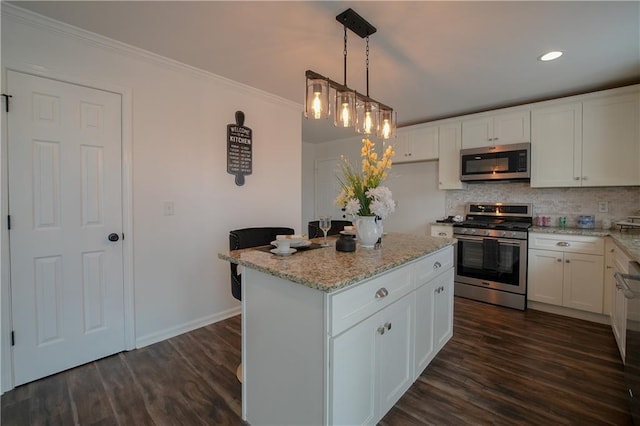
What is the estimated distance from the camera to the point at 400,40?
2.12 metres

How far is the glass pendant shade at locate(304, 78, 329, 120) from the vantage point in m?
1.80

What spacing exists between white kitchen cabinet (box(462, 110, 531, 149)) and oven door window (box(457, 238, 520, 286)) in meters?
1.24

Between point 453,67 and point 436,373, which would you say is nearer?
point 436,373

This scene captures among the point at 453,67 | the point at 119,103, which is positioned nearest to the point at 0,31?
the point at 119,103

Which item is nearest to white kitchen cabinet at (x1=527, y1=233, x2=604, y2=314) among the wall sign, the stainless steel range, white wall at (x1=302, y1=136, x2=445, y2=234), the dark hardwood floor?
the stainless steel range

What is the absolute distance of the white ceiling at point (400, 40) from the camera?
70.1 inches

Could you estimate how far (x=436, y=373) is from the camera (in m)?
2.03

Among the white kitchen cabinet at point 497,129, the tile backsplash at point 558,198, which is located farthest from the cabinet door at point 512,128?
the tile backsplash at point 558,198

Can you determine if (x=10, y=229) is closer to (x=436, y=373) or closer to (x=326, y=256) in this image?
(x=326, y=256)

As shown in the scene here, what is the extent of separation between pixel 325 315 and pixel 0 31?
2649mm

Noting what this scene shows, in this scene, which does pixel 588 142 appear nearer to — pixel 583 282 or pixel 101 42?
pixel 583 282

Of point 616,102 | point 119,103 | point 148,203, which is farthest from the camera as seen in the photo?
point 616,102

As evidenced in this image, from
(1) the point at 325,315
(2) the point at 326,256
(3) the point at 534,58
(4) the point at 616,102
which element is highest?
(3) the point at 534,58

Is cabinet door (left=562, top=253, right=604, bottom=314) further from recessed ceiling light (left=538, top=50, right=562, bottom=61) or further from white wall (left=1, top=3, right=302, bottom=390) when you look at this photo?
white wall (left=1, top=3, right=302, bottom=390)
